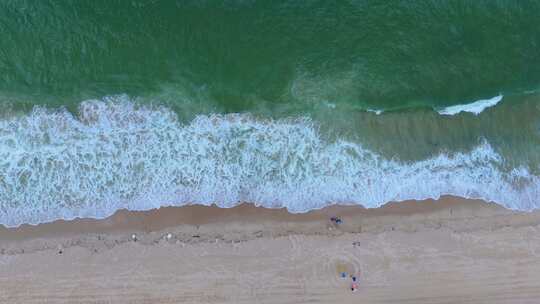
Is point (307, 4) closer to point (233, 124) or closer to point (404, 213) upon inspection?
point (233, 124)

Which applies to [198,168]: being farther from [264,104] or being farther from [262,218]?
[264,104]

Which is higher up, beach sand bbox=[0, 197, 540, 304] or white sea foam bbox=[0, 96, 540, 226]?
white sea foam bbox=[0, 96, 540, 226]

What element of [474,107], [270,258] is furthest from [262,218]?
[474,107]

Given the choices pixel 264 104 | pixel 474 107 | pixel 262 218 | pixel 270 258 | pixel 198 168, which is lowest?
pixel 270 258

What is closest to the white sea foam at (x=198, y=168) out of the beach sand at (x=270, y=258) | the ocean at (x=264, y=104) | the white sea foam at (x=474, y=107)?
the ocean at (x=264, y=104)

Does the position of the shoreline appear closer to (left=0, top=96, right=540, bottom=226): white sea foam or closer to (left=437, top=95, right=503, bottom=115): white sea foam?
(left=0, top=96, right=540, bottom=226): white sea foam

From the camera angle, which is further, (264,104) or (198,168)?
(264,104)

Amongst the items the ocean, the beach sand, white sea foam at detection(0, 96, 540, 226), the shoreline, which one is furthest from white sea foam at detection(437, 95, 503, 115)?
the beach sand
